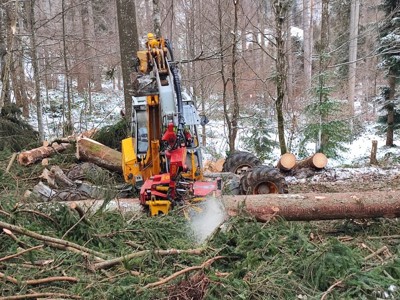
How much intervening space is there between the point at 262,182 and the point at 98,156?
4.12 m

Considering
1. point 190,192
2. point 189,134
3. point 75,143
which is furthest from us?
point 75,143

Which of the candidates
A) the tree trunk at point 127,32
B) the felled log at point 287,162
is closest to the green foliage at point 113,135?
the tree trunk at point 127,32

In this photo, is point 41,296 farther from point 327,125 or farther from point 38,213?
point 327,125

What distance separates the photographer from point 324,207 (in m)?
5.92

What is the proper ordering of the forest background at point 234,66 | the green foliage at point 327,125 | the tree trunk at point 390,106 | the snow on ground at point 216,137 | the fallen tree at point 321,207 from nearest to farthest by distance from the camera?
the fallen tree at point 321,207 → the snow on ground at point 216,137 → the forest background at point 234,66 → the green foliage at point 327,125 → the tree trunk at point 390,106

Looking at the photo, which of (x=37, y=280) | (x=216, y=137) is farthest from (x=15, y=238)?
(x=216, y=137)

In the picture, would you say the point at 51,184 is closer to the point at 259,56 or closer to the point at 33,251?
the point at 33,251

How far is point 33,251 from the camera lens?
4.21 meters

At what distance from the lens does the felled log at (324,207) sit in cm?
588

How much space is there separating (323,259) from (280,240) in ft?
2.94

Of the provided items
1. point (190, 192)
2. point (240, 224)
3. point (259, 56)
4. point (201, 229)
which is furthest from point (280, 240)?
point (259, 56)

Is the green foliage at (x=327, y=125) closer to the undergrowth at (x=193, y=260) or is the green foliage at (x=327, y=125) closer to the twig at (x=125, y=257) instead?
the undergrowth at (x=193, y=260)

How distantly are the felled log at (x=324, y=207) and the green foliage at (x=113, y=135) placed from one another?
5810mm

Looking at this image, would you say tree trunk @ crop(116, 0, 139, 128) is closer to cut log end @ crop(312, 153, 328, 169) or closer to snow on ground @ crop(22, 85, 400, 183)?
snow on ground @ crop(22, 85, 400, 183)
